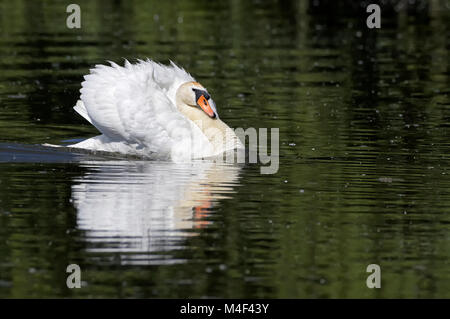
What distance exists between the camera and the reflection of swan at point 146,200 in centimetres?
1132

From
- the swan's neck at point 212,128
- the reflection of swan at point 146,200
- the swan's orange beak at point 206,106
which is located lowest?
the reflection of swan at point 146,200

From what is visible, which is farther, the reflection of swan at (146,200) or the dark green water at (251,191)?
the reflection of swan at (146,200)

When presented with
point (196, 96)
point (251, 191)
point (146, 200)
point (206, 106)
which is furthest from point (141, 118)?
point (146, 200)

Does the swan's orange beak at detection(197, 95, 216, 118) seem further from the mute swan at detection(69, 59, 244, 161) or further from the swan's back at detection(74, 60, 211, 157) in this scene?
the swan's back at detection(74, 60, 211, 157)

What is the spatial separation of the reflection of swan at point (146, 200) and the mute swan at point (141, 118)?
31 centimetres

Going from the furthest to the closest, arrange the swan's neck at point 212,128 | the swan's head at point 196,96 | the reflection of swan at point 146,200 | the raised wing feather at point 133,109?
the swan's head at point 196,96
the swan's neck at point 212,128
the raised wing feather at point 133,109
the reflection of swan at point 146,200

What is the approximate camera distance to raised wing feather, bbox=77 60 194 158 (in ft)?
50.4

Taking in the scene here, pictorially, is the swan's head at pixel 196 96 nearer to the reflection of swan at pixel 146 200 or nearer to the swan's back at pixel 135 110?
the swan's back at pixel 135 110

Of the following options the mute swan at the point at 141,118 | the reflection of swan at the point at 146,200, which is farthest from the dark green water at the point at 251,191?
the mute swan at the point at 141,118

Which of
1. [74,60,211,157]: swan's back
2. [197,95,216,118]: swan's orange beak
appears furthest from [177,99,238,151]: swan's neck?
[74,60,211,157]: swan's back

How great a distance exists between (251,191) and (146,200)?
1449mm

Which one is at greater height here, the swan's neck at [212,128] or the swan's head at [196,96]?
the swan's head at [196,96]

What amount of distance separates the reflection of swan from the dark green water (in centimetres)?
3
